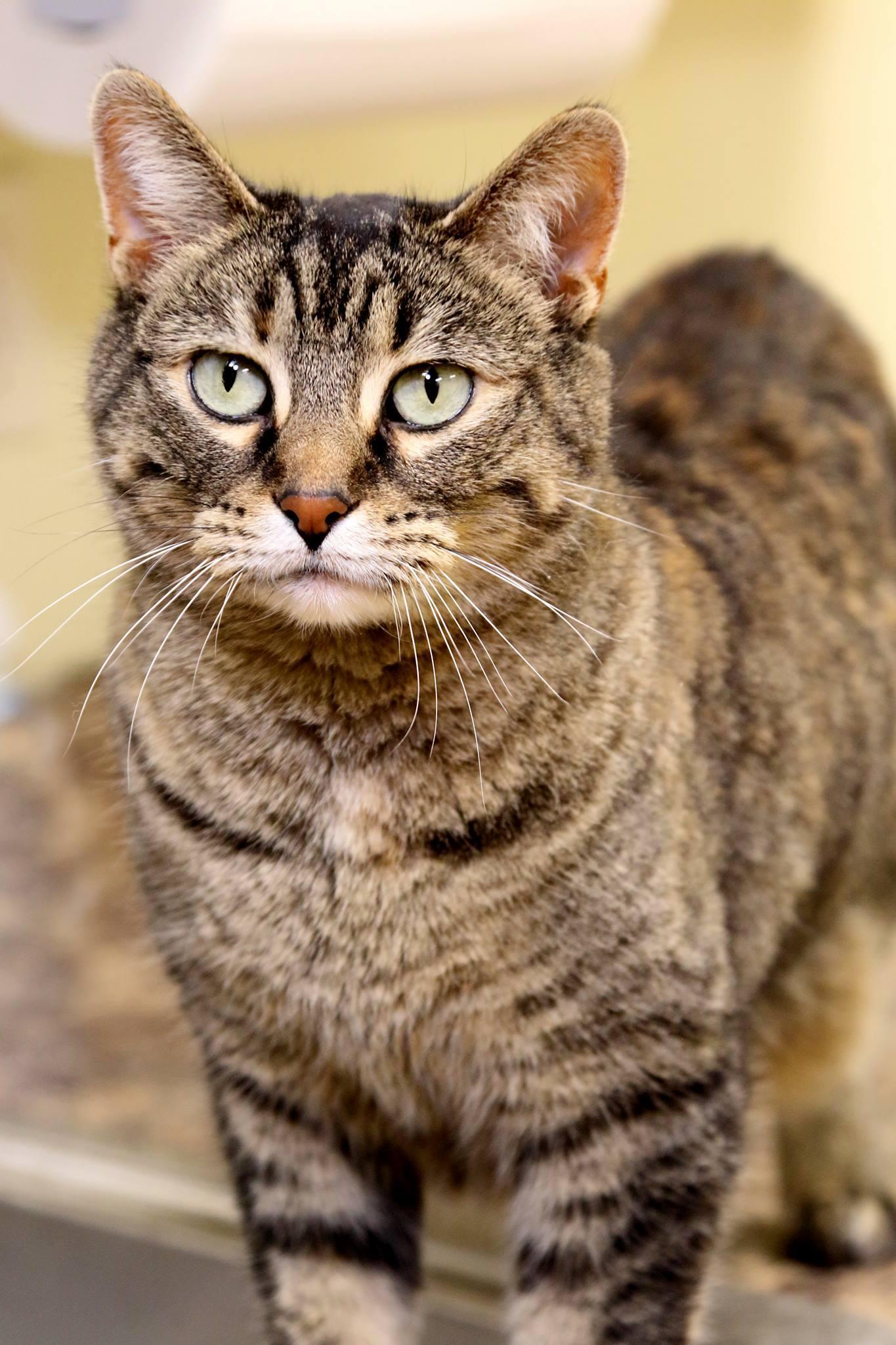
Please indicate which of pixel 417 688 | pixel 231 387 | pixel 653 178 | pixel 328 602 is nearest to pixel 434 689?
pixel 417 688

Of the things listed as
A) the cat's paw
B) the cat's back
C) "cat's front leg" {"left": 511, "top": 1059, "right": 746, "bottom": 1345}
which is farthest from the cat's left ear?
the cat's paw

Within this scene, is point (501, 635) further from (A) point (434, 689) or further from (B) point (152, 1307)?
(B) point (152, 1307)

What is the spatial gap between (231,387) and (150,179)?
0.54 ft

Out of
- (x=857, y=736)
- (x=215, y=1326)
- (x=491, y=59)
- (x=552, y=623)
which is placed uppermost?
(x=491, y=59)

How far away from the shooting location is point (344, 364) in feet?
2.98

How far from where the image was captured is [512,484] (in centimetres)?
95

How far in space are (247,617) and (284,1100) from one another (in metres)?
0.39

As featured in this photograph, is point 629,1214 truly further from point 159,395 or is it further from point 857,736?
point 159,395

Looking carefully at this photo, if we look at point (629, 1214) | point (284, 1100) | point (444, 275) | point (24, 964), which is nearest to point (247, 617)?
point (444, 275)

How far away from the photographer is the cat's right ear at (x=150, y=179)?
944mm

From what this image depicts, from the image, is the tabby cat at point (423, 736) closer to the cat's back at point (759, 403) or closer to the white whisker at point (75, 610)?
the white whisker at point (75, 610)

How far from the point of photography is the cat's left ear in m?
0.93

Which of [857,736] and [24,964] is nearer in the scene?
[857,736]

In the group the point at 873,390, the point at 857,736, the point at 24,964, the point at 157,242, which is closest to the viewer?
the point at 157,242
